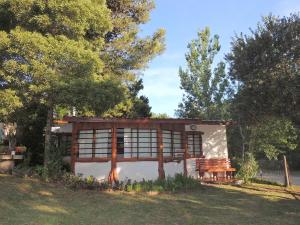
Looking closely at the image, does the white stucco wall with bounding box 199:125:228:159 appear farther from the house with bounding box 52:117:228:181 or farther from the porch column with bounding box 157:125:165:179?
the porch column with bounding box 157:125:165:179

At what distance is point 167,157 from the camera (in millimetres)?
18109

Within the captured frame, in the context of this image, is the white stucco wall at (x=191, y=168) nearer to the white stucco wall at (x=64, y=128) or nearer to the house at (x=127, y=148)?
the house at (x=127, y=148)

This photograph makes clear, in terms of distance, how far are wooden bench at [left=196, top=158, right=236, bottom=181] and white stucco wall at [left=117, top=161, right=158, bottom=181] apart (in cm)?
316

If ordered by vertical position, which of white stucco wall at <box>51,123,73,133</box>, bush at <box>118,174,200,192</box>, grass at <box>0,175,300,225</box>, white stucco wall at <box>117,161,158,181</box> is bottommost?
grass at <box>0,175,300,225</box>

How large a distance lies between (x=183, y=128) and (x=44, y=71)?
7091mm

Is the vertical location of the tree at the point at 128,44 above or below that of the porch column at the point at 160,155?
above

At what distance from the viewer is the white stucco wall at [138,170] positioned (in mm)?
16859


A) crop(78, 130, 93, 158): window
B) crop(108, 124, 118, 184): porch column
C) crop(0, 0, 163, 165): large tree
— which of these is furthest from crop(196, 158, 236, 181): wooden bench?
crop(0, 0, 163, 165): large tree

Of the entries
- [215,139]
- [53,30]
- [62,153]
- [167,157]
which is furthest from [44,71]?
[215,139]

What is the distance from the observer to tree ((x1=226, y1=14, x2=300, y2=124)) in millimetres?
12625

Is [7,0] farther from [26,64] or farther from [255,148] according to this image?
[255,148]

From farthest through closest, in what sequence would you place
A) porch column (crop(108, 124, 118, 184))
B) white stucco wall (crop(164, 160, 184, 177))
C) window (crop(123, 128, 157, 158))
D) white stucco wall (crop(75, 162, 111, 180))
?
white stucco wall (crop(164, 160, 184, 177)) < window (crop(123, 128, 157, 158)) < white stucco wall (crop(75, 162, 111, 180)) < porch column (crop(108, 124, 118, 184))

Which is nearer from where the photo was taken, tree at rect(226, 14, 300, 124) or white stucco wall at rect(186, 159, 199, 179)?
tree at rect(226, 14, 300, 124)

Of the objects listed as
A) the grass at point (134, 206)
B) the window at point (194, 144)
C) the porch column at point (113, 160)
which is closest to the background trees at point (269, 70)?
the grass at point (134, 206)
